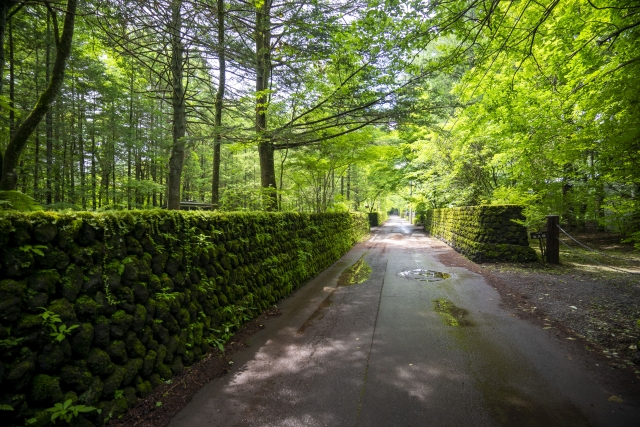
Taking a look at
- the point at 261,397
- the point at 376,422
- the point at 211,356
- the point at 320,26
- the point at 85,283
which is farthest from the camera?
the point at 320,26

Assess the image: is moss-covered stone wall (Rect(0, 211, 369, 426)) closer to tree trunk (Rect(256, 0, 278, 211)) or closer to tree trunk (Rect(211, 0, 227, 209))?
tree trunk (Rect(211, 0, 227, 209))

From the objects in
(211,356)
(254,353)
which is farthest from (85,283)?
(254,353)

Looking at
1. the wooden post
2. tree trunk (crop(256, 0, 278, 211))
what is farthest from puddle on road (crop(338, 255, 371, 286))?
the wooden post

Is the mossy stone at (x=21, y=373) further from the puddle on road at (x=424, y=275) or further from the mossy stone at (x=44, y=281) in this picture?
the puddle on road at (x=424, y=275)

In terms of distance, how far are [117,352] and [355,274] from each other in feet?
20.9

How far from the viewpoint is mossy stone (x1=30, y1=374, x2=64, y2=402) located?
5.84 feet

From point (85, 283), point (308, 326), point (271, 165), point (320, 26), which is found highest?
point (320, 26)

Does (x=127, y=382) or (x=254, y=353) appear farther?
(x=254, y=353)

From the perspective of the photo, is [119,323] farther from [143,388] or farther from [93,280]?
[143,388]

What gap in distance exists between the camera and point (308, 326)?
4.45 metres

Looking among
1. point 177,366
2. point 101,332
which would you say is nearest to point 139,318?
point 101,332

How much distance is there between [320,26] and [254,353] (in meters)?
6.16

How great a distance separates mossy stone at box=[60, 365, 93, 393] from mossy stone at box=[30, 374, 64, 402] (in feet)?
0.17

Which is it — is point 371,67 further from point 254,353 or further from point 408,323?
point 254,353
